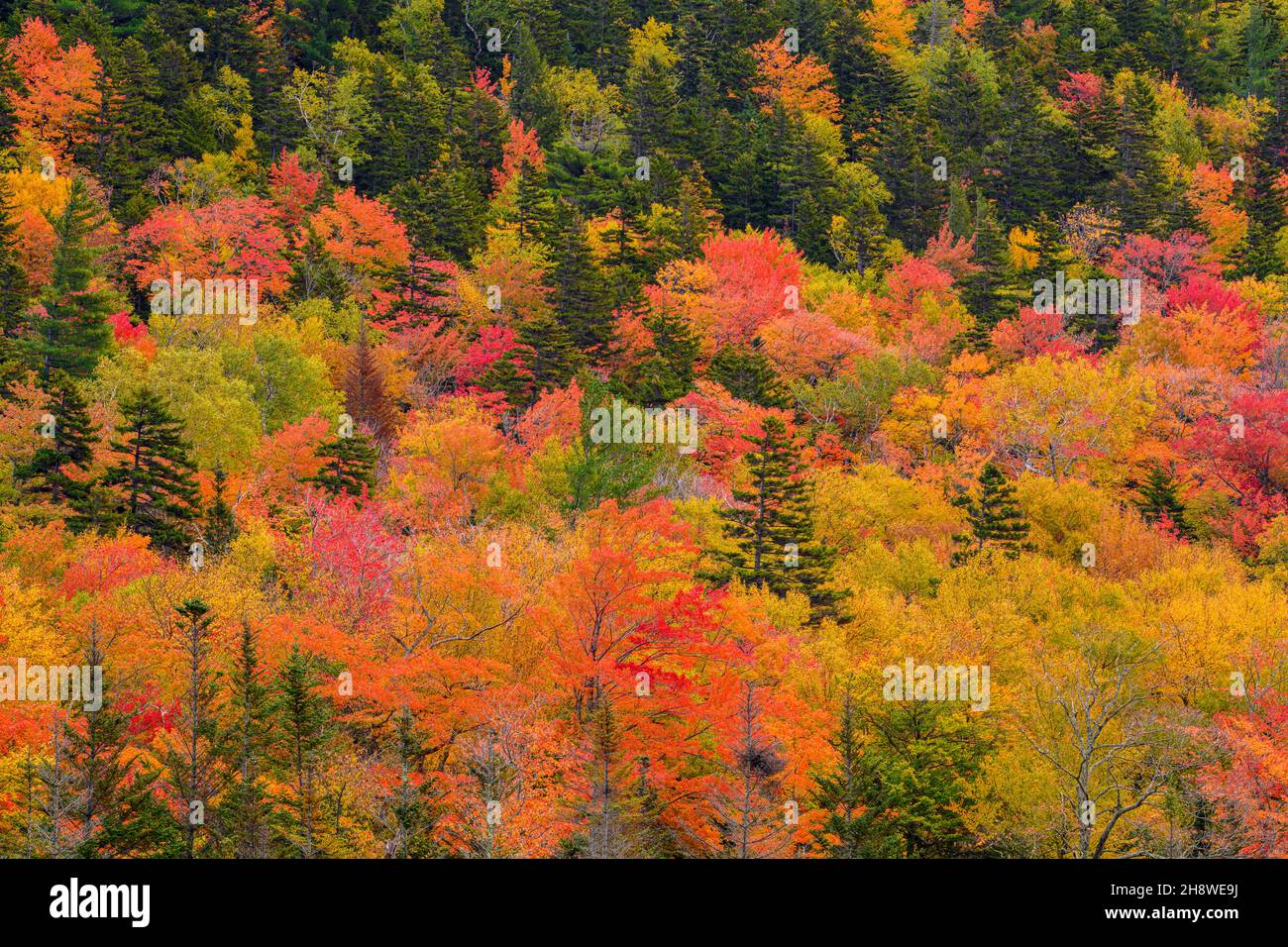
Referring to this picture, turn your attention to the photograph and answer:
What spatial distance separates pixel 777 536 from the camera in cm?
5372

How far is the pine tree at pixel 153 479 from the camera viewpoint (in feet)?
180

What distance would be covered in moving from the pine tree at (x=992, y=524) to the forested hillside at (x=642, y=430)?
1.08 feet

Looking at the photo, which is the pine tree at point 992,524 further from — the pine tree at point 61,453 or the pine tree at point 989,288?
the pine tree at point 61,453

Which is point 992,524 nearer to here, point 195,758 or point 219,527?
point 219,527

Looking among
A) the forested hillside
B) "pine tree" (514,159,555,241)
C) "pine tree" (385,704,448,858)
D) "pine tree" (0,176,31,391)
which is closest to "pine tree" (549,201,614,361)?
the forested hillside

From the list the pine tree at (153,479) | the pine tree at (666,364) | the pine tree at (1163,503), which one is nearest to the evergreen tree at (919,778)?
the pine tree at (1163,503)

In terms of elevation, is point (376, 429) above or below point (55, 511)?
above

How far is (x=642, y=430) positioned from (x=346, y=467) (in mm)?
12330

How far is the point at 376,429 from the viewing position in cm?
7306

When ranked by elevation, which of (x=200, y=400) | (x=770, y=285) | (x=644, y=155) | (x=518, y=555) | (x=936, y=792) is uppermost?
(x=644, y=155)

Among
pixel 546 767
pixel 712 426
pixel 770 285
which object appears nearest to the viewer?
pixel 546 767

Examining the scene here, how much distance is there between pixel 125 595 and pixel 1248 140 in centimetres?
8951
